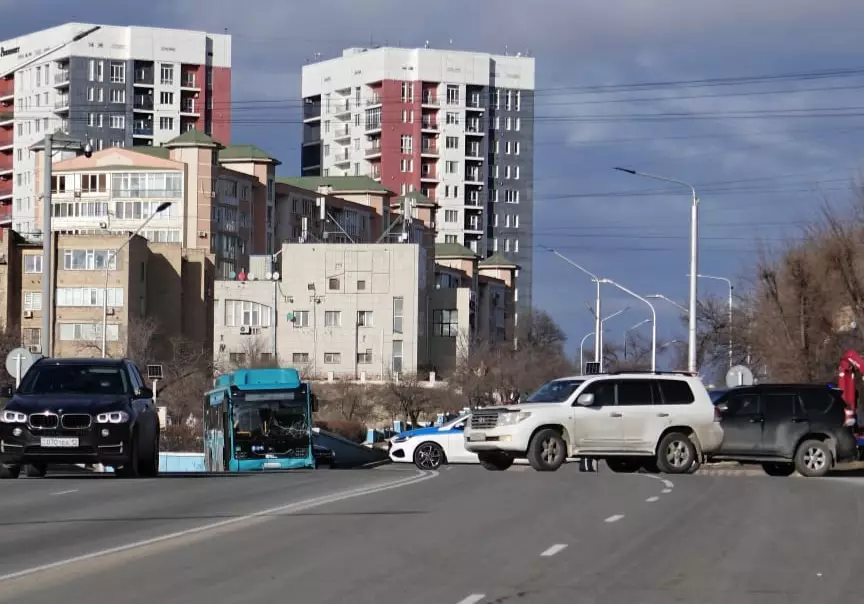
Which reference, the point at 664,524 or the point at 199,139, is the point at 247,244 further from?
the point at 664,524

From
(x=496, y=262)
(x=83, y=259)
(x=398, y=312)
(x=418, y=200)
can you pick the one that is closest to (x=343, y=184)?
(x=418, y=200)

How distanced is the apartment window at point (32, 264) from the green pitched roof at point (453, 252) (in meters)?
56.1

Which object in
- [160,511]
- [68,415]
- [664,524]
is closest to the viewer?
[664,524]

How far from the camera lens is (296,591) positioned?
12195 millimetres

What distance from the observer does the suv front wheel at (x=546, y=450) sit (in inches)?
1258

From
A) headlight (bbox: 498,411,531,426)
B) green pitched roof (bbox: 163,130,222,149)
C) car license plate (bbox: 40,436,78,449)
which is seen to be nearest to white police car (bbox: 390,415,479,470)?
headlight (bbox: 498,411,531,426)

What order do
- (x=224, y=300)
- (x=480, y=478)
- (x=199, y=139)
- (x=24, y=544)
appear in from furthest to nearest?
(x=199, y=139) < (x=224, y=300) < (x=480, y=478) < (x=24, y=544)

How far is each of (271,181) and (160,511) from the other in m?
131

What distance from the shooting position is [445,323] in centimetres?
13775

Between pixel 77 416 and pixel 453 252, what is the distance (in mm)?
142284

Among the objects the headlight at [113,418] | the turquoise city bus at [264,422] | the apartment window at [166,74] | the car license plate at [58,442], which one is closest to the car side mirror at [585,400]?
the headlight at [113,418]

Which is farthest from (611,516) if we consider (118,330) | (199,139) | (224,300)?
(199,139)

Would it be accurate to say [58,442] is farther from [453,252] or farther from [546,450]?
[453,252]

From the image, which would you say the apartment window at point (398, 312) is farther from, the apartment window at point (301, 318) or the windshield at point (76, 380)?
the windshield at point (76, 380)
